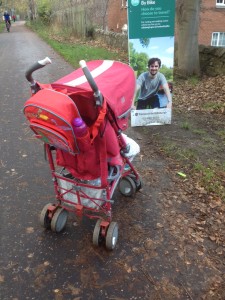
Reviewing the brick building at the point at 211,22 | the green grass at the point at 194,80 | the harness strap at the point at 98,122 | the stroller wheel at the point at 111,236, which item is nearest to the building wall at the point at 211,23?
the brick building at the point at 211,22

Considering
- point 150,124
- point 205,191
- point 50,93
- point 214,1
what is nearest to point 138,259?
point 205,191

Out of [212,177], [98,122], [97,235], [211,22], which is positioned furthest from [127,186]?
[211,22]

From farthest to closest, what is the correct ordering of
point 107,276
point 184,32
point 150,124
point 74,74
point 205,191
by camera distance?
1. point 184,32
2. point 150,124
3. point 205,191
4. point 74,74
5. point 107,276

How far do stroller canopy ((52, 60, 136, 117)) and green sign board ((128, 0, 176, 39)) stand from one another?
230cm

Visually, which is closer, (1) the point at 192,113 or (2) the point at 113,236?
(2) the point at 113,236

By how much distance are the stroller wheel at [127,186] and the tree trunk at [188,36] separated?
20.9 ft

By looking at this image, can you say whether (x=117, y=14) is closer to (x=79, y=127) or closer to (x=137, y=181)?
(x=137, y=181)

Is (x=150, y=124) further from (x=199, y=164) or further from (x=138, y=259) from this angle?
(x=138, y=259)

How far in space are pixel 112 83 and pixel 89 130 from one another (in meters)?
0.60

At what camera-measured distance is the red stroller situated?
237cm

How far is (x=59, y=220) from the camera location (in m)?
3.28

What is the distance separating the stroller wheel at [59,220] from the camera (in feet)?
10.6

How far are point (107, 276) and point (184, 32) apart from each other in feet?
25.7

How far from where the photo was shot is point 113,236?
3016 mm
